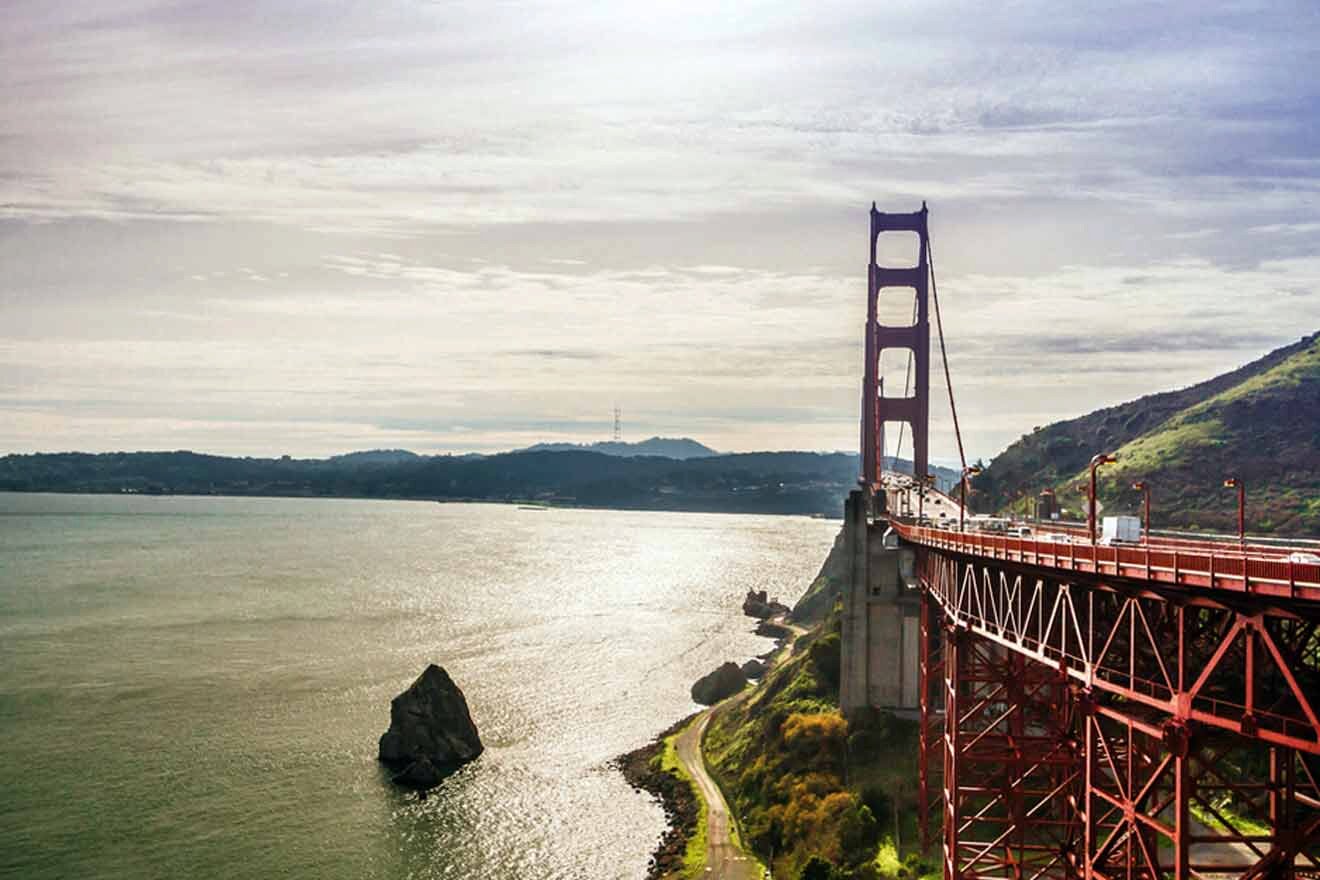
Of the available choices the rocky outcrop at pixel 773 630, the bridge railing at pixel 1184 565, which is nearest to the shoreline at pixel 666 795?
the bridge railing at pixel 1184 565

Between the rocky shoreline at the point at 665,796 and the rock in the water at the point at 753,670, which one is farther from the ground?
the rock in the water at the point at 753,670

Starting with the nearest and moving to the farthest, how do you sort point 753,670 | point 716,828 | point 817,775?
1. point 817,775
2. point 716,828
3. point 753,670

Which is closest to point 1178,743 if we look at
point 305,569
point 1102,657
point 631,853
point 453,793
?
point 1102,657

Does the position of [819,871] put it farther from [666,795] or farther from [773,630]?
[773,630]

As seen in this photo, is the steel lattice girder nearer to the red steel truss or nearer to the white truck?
the red steel truss

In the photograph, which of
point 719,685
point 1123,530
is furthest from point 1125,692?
point 719,685

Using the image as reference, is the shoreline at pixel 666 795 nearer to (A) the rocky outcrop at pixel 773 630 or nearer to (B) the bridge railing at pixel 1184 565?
(B) the bridge railing at pixel 1184 565

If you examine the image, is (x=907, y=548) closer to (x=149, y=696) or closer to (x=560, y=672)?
(x=560, y=672)
